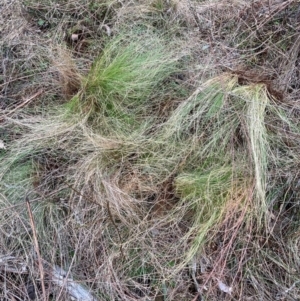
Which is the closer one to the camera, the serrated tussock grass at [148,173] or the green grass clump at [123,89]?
the serrated tussock grass at [148,173]

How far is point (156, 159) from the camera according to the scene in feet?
4.81

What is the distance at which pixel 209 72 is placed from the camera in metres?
1.56

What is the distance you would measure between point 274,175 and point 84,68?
79 centimetres

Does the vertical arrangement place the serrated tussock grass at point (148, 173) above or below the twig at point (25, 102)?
below

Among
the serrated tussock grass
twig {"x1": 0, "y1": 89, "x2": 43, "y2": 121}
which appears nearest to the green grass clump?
the serrated tussock grass

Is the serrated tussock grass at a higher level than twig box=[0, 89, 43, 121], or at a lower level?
lower

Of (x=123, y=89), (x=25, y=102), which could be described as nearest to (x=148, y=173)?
(x=123, y=89)

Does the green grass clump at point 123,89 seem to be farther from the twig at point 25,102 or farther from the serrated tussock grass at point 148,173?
the twig at point 25,102

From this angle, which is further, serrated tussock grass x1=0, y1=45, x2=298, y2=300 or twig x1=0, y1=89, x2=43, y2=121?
twig x1=0, y1=89, x2=43, y2=121

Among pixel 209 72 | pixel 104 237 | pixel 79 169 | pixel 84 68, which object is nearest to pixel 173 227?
pixel 104 237

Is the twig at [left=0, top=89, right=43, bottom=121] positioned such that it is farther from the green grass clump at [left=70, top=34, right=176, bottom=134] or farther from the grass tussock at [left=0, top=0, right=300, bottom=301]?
the green grass clump at [left=70, top=34, right=176, bottom=134]

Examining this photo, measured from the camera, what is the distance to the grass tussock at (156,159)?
4.55ft

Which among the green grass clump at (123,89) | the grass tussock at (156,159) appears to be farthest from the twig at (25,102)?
the green grass clump at (123,89)

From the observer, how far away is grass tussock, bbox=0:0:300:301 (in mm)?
1386
